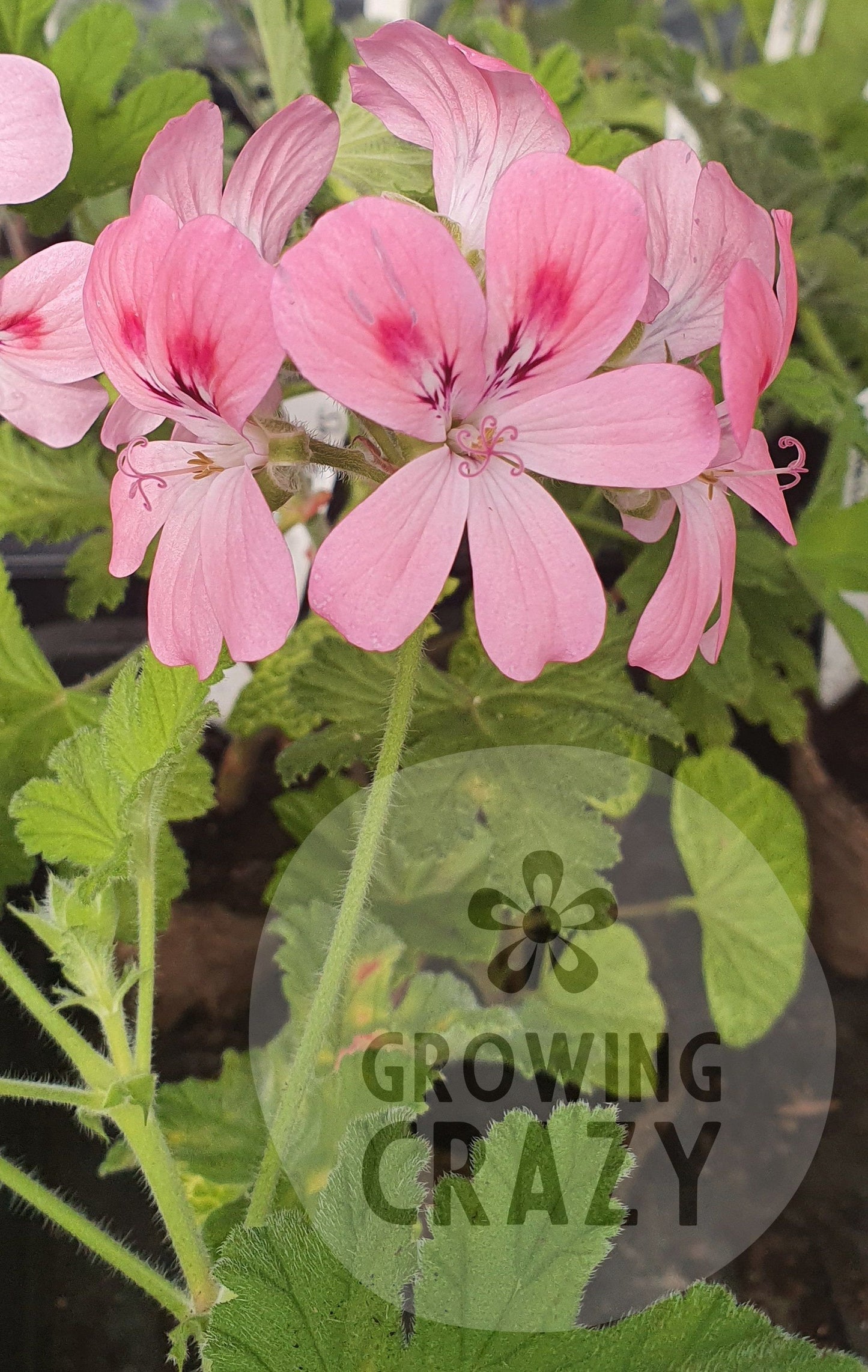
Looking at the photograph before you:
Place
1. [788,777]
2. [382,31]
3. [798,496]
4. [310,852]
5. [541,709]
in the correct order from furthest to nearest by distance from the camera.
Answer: [798,496]
[788,777]
[310,852]
[541,709]
[382,31]

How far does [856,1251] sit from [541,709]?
461 mm

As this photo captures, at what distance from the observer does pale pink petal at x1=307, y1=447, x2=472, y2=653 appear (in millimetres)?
389

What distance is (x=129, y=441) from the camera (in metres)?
0.50

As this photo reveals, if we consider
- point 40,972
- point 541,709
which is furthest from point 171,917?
point 541,709

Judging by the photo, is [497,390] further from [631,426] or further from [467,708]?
[467,708]

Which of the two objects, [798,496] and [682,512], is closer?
[682,512]

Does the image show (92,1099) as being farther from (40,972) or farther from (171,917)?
(171,917)

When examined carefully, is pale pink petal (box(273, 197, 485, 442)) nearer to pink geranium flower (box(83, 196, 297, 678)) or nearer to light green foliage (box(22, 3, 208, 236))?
pink geranium flower (box(83, 196, 297, 678))

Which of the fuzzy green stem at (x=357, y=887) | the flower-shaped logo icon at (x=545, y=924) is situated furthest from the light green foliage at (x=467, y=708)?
the fuzzy green stem at (x=357, y=887)

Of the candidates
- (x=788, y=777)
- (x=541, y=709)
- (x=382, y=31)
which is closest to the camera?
(x=382, y=31)

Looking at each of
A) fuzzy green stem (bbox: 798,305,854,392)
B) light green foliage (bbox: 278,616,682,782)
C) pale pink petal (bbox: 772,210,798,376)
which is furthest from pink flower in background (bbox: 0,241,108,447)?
fuzzy green stem (bbox: 798,305,854,392)

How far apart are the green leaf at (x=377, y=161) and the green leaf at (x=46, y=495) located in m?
0.31

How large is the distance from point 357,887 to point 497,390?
217 millimetres

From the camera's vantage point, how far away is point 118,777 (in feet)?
1.77
